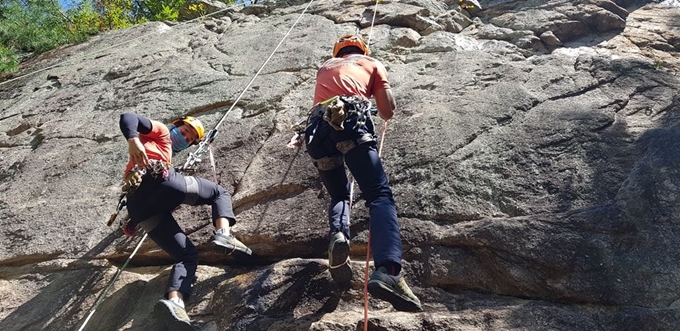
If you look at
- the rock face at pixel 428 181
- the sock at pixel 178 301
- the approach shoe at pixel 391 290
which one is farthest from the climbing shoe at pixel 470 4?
the sock at pixel 178 301

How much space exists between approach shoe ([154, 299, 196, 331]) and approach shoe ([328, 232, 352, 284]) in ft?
3.27

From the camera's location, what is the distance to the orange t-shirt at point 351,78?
4.05 metres

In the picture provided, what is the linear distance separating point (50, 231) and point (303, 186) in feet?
7.90

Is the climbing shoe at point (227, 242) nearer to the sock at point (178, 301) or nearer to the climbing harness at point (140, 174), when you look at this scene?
the sock at point (178, 301)

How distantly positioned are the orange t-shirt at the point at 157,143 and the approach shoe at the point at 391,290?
6.57 ft

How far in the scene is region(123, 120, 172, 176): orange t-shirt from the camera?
13.6 ft

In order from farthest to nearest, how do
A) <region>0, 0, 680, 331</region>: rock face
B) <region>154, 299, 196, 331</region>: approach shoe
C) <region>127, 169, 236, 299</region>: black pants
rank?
<region>127, 169, 236, 299</region>: black pants < <region>154, 299, 196, 331</region>: approach shoe < <region>0, 0, 680, 331</region>: rock face

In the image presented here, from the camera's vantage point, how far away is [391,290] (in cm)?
307

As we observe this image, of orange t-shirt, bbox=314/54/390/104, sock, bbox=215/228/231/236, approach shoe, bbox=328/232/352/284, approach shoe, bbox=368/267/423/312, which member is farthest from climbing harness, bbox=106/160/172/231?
approach shoe, bbox=368/267/423/312

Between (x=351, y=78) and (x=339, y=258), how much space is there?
4.49 feet

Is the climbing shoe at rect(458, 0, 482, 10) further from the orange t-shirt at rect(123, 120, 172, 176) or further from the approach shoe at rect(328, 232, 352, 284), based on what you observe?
the approach shoe at rect(328, 232, 352, 284)

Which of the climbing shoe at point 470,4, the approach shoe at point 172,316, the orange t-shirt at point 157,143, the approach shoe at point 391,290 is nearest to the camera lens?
the approach shoe at point 391,290

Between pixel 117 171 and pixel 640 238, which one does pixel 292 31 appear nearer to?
pixel 117 171

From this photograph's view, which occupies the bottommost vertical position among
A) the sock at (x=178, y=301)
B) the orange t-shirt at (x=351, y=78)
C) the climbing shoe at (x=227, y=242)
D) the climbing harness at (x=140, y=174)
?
the sock at (x=178, y=301)
